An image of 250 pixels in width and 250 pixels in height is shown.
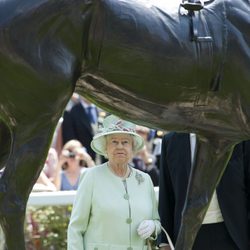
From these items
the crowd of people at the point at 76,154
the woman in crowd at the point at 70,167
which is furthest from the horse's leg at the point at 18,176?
the woman in crowd at the point at 70,167

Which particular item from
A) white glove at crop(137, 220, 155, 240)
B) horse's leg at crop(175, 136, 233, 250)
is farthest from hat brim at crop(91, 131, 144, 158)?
horse's leg at crop(175, 136, 233, 250)

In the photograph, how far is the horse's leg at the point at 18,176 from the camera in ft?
12.0

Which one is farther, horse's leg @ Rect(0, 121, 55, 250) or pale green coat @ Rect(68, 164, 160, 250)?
pale green coat @ Rect(68, 164, 160, 250)

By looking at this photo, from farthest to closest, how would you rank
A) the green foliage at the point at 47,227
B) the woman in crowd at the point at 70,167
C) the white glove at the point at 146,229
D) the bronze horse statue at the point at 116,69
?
the woman in crowd at the point at 70,167 < the green foliage at the point at 47,227 < the white glove at the point at 146,229 < the bronze horse statue at the point at 116,69

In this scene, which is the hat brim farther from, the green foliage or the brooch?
the green foliage

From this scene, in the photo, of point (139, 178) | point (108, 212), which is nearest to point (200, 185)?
point (108, 212)

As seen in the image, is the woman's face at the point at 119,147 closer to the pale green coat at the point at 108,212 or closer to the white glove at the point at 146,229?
the pale green coat at the point at 108,212

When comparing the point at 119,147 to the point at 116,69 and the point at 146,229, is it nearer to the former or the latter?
the point at 146,229

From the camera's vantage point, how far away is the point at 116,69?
376cm

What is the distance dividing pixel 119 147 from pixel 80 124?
19.7ft

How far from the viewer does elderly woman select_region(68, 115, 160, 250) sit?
5.14 m

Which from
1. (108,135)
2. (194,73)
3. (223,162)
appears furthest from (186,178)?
(194,73)

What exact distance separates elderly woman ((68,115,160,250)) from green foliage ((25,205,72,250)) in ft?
5.69

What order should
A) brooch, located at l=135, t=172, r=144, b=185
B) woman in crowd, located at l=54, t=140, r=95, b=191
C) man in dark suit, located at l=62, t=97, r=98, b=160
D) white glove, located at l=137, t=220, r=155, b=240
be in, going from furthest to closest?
man in dark suit, located at l=62, t=97, r=98, b=160 < woman in crowd, located at l=54, t=140, r=95, b=191 < brooch, located at l=135, t=172, r=144, b=185 < white glove, located at l=137, t=220, r=155, b=240
